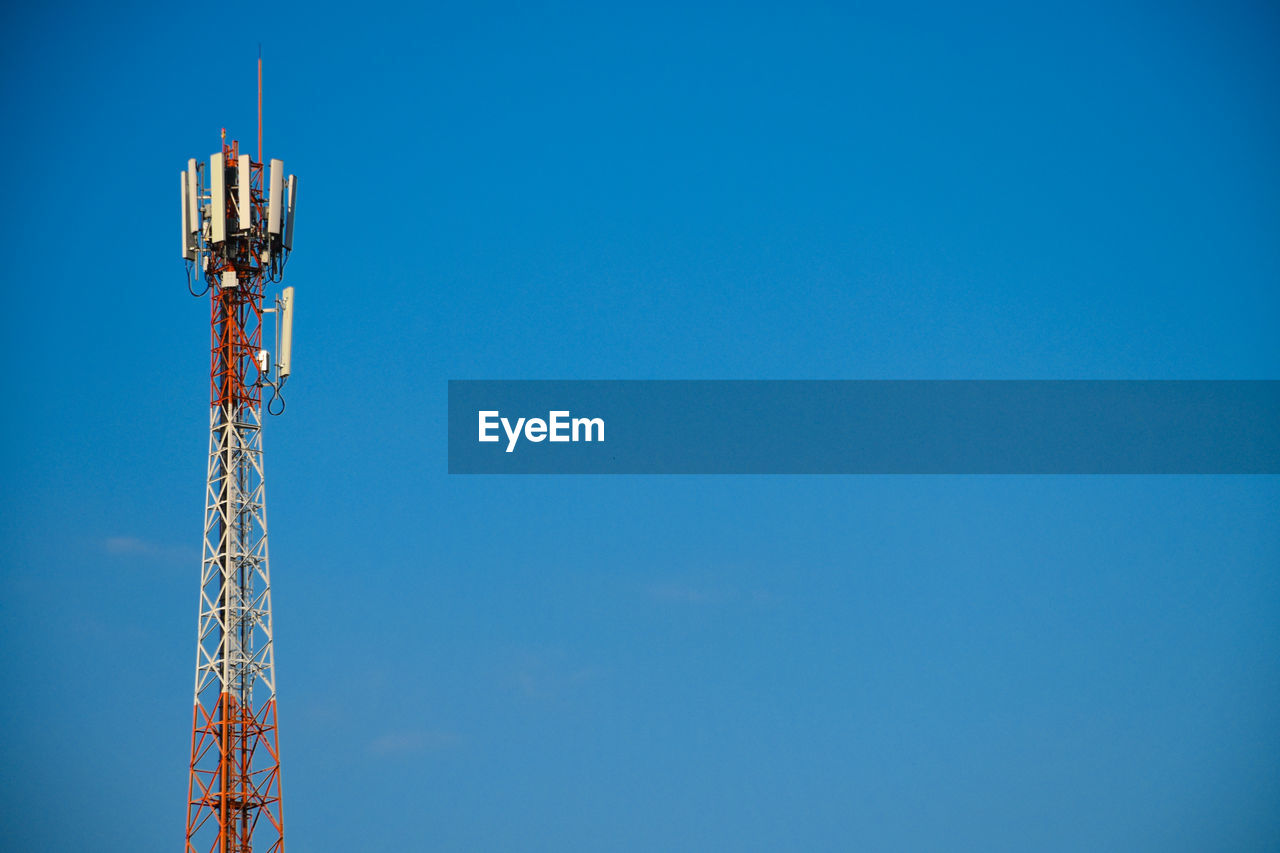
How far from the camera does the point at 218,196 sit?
103m

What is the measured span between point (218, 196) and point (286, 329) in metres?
7.17

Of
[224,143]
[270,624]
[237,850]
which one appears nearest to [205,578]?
[270,624]

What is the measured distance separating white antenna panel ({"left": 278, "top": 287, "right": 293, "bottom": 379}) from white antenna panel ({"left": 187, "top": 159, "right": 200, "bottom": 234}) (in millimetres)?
5356

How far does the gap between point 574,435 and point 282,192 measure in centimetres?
1851

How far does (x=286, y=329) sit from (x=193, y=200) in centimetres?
766

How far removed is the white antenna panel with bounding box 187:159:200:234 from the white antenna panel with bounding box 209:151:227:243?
98cm

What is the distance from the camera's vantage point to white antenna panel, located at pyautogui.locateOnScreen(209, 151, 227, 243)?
10262cm

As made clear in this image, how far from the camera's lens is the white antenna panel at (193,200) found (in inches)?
4092

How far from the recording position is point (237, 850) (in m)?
102

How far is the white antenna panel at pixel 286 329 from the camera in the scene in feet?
342

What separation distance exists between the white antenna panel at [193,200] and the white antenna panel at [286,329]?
5.36 metres

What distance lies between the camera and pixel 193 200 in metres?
104

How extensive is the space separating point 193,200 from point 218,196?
202 cm

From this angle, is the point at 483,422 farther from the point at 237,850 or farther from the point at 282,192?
the point at 237,850
